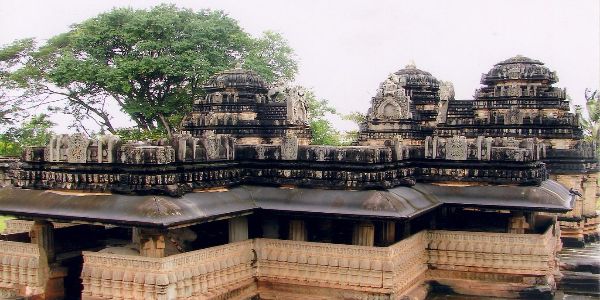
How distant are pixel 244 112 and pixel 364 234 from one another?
603 inches

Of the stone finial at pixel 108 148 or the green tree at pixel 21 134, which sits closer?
the stone finial at pixel 108 148

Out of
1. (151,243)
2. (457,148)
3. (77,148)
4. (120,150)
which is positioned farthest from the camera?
(457,148)

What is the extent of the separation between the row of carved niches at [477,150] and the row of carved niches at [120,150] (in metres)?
5.31

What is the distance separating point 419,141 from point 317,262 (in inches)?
522

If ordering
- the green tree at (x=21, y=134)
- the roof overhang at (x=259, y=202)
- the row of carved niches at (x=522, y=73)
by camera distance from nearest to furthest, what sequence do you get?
the roof overhang at (x=259, y=202) → the row of carved niches at (x=522, y=73) → the green tree at (x=21, y=134)

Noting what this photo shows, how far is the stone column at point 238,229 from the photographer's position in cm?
1486

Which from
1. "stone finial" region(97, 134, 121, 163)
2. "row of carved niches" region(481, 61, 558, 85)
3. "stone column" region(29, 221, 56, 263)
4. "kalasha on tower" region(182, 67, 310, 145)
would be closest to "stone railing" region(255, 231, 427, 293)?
"stone finial" region(97, 134, 121, 163)

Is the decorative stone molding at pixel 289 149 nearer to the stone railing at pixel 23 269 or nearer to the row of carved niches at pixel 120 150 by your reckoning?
the row of carved niches at pixel 120 150

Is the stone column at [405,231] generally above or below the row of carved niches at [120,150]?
below

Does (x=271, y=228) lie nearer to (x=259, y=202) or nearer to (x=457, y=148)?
(x=259, y=202)

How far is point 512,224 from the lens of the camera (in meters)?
15.8

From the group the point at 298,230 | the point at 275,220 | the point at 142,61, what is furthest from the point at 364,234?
the point at 142,61

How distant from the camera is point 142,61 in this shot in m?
38.6

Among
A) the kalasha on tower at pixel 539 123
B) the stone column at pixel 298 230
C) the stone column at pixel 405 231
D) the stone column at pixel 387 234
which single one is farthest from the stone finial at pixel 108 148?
the kalasha on tower at pixel 539 123
